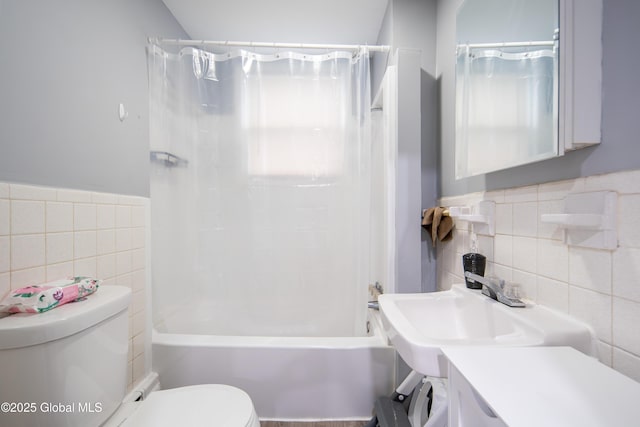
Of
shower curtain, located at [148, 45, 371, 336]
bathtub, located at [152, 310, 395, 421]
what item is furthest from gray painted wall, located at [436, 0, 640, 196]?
bathtub, located at [152, 310, 395, 421]

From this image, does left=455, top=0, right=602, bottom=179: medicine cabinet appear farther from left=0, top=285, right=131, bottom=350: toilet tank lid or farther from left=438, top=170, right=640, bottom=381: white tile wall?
left=0, top=285, right=131, bottom=350: toilet tank lid

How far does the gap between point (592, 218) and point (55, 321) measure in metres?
1.47

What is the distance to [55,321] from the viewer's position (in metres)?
0.70

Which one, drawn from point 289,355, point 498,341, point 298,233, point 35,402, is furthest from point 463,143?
point 35,402

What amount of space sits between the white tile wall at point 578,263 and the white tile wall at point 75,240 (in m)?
1.69

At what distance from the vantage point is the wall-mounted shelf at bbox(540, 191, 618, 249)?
587 millimetres

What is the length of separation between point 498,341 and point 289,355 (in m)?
0.98

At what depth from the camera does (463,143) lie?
112 centimetres

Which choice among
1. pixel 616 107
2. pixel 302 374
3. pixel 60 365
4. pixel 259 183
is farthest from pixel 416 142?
pixel 60 365

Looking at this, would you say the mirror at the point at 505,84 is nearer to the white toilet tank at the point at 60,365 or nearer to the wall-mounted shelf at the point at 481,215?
the wall-mounted shelf at the point at 481,215

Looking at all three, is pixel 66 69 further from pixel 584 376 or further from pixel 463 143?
pixel 584 376

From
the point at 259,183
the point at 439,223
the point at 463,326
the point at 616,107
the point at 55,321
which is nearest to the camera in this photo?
the point at 616,107

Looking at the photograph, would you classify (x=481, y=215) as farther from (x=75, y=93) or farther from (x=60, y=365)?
(x=75, y=93)

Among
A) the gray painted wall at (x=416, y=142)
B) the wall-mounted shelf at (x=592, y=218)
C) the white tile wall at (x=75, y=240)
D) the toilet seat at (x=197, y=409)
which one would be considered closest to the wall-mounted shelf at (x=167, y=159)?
the white tile wall at (x=75, y=240)
